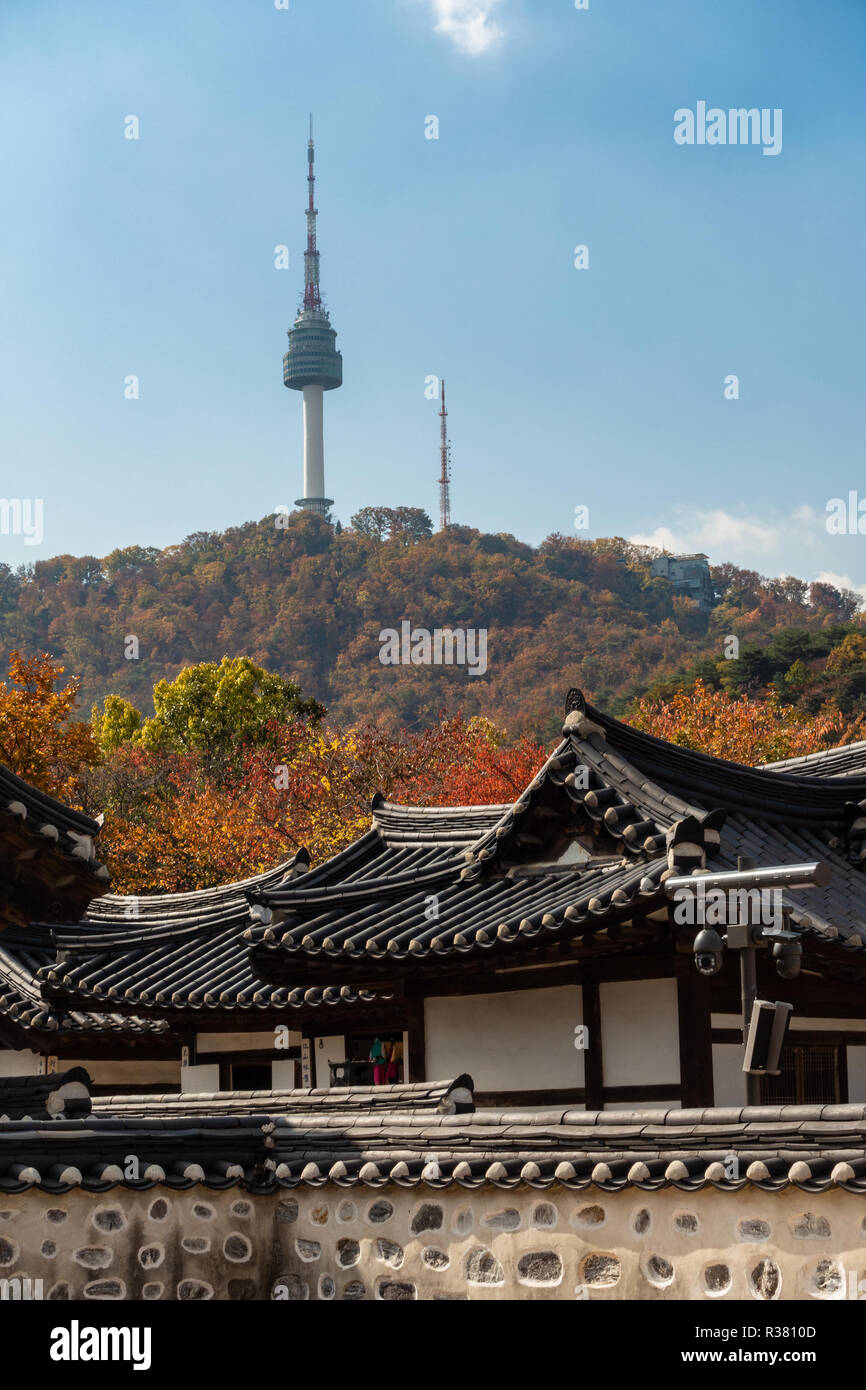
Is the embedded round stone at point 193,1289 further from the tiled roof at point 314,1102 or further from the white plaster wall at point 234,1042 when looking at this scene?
the white plaster wall at point 234,1042

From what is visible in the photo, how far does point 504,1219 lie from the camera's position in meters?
8.70

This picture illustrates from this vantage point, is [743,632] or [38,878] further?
[743,632]

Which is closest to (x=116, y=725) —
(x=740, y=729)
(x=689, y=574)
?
(x=740, y=729)

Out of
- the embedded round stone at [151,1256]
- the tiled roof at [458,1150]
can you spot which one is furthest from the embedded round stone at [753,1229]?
the embedded round stone at [151,1256]

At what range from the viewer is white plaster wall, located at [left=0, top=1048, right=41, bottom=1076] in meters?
21.6

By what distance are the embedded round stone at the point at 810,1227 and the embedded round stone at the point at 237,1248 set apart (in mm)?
3825

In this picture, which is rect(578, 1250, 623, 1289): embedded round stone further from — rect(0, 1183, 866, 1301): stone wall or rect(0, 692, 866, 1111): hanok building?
rect(0, 692, 866, 1111): hanok building

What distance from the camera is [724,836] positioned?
595 inches

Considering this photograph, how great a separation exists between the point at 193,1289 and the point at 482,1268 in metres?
2.08

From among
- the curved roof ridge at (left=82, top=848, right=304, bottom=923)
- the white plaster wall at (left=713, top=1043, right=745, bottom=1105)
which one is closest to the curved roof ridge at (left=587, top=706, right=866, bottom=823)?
the white plaster wall at (left=713, top=1043, right=745, bottom=1105)

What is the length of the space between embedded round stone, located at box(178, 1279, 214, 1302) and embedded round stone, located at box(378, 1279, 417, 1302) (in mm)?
1223
